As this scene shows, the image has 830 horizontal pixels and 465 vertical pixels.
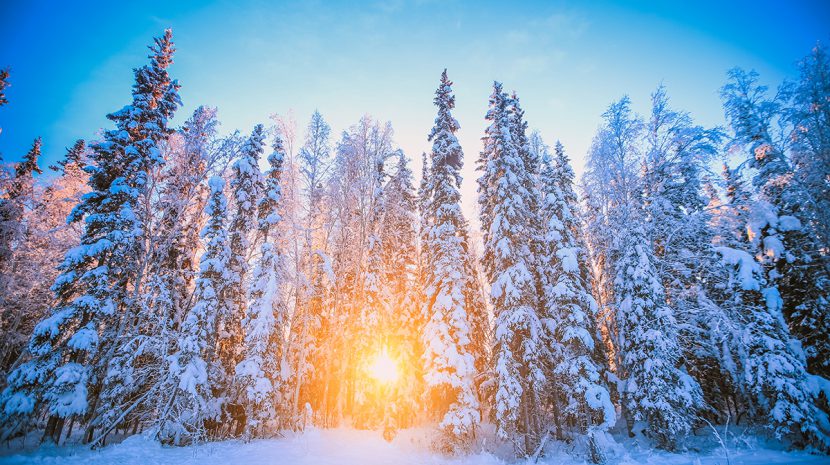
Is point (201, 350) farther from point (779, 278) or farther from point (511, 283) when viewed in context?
point (779, 278)

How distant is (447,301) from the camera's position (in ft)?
54.0

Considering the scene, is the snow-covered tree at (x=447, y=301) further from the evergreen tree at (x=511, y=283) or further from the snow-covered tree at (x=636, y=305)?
the snow-covered tree at (x=636, y=305)

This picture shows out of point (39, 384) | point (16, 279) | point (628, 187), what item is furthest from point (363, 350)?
point (16, 279)

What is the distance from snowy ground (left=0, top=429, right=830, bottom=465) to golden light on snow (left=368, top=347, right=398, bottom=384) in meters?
3.30

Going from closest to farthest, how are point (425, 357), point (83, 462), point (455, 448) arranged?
point (83, 462)
point (455, 448)
point (425, 357)

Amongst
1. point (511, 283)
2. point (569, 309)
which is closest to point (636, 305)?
point (569, 309)

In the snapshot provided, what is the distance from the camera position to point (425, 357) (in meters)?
16.0

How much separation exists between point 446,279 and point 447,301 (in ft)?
3.89

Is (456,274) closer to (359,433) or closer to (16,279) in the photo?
(359,433)

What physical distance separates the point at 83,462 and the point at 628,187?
921 inches

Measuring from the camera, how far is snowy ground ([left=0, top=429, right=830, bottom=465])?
10.7 meters

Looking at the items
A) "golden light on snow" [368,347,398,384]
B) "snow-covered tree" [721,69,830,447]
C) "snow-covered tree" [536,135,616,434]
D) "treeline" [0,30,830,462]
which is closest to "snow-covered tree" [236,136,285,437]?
"treeline" [0,30,830,462]

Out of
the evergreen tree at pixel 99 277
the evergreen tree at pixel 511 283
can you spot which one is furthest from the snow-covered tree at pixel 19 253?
the evergreen tree at pixel 511 283

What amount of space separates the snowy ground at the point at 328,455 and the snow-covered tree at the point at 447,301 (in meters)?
2.16
